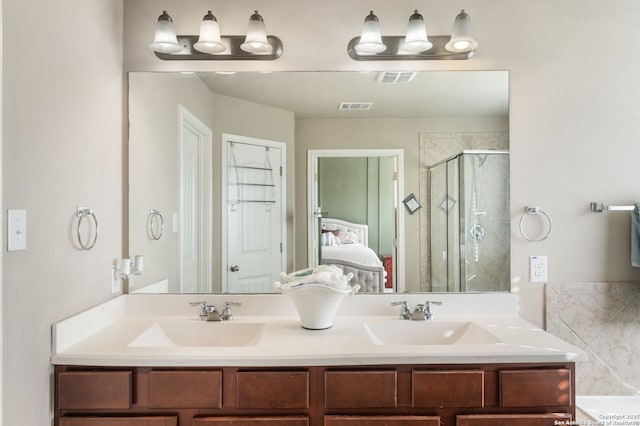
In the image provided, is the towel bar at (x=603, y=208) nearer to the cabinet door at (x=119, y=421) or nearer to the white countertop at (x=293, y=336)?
the white countertop at (x=293, y=336)

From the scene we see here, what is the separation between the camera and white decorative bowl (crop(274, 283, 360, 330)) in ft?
5.71

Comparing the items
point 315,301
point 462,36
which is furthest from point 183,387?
point 462,36

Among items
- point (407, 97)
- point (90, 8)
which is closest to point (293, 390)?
point (407, 97)

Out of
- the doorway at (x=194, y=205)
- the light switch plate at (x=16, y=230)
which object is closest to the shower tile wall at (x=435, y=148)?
the doorway at (x=194, y=205)

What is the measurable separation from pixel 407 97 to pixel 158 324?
1.55 meters

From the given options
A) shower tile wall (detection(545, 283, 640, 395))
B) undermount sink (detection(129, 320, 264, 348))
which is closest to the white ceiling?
shower tile wall (detection(545, 283, 640, 395))

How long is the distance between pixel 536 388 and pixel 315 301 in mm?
846

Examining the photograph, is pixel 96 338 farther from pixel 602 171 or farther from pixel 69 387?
pixel 602 171

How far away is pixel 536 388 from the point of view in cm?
150

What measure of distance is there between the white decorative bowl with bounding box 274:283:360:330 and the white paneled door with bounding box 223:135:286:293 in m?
0.32

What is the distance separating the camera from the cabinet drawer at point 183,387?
145cm

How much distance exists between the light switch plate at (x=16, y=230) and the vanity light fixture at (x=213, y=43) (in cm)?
100

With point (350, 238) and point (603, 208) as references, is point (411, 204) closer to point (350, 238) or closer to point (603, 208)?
point (350, 238)

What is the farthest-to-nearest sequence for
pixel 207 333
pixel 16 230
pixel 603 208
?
pixel 603 208 → pixel 207 333 → pixel 16 230
